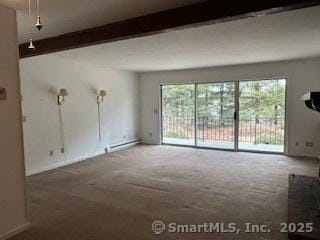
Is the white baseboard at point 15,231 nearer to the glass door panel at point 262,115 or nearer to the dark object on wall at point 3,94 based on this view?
the dark object on wall at point 3,94

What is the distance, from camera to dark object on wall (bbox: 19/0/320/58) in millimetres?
2311

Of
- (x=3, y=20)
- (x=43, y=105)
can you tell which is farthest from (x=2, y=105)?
(x=43, y=105)

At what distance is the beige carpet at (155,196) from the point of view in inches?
109

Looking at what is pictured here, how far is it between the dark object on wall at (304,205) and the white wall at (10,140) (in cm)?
277

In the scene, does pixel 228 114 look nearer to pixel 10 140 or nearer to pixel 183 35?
pixel 183 35

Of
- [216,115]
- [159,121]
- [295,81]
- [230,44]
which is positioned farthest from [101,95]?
[295,81]

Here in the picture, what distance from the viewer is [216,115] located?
7254mm

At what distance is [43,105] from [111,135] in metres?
2.30

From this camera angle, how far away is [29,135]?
4883 millimetres

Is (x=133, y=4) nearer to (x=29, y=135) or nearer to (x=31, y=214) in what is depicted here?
(x=31, y=214)

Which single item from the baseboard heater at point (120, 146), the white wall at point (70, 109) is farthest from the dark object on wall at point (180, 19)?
the baseboard heater at point (120, 146)

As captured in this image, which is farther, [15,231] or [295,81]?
[295,81]

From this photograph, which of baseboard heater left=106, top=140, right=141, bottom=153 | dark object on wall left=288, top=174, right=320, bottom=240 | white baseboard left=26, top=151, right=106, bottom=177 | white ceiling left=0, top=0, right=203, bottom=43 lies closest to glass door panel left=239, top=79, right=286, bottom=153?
dark object on wall left=288, top=174, right=320, bottom=240

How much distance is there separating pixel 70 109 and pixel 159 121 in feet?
9.81
